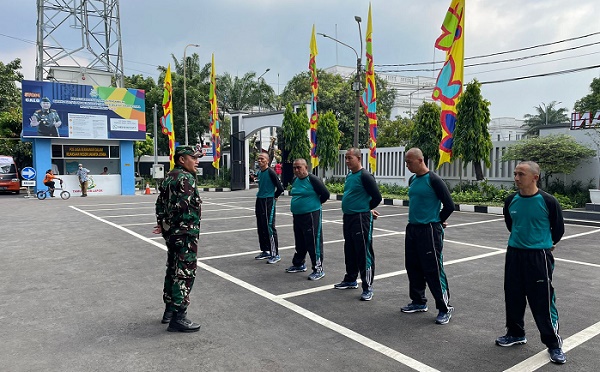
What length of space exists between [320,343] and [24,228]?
9.66 meters

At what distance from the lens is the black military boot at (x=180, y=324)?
4.09 meters

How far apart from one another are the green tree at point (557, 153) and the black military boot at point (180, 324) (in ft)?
42.2

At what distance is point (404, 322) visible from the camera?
14.2 ft

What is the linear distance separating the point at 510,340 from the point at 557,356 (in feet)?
1.26

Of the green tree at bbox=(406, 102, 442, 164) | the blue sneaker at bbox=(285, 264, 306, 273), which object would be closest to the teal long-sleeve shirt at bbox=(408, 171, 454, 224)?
the blue sneaker at bbox=(285, 264, 306, 273)

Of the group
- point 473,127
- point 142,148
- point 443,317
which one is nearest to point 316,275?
point 443,317

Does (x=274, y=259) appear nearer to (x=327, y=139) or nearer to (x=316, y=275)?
(x=316, y=275)

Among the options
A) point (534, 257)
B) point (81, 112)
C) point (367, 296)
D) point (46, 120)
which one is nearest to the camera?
point (534, 257)

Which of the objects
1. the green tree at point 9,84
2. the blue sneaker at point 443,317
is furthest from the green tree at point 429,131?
the green tree at point 9,84

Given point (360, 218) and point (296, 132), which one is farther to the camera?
point (296, 132)

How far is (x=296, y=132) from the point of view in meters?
23.5

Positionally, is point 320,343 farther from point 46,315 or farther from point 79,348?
point 46,315

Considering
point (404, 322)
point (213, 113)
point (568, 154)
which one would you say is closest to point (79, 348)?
point (404, 322)

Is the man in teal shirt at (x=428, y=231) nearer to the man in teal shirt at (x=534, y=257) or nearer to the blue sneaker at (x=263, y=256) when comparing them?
the man in teal shirt at (x=534, y=257)
